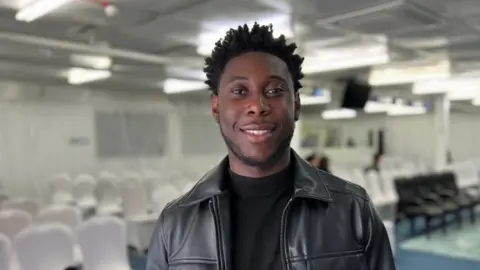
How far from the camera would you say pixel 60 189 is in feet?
27.9

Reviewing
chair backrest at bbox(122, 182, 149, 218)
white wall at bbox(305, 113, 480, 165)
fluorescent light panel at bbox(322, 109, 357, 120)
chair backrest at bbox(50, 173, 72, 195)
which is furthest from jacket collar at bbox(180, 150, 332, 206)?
white wall at bbox(305, 113, 480, 165)

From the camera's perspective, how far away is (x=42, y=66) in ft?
24.6

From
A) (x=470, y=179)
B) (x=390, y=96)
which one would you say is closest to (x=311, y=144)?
(x=390, y=96)


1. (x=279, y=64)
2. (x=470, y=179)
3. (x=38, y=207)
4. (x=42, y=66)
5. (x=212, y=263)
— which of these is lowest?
(x=470, y=179)

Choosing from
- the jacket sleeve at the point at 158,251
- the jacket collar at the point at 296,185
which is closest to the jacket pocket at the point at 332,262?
the jacket collar at the point at 296,185

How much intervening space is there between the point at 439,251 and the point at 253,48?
21.2 feet

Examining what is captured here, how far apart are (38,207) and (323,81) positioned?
6818mm

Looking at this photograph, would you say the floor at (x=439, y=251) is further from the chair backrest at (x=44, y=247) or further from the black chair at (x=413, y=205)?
the chair backrest at (x=44, y=247)

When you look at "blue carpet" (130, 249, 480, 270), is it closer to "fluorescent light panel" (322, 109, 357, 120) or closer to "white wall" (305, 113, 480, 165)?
"fluorescent light panel" (322, 109, 357, 120)

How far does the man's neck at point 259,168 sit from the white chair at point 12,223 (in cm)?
412

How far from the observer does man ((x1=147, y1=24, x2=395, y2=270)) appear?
1.14 m

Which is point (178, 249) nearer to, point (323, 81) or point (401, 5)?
point (401, 5)

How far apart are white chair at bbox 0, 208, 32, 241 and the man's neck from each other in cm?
412

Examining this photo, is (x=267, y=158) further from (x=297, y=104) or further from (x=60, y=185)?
(x=60, y=185)
